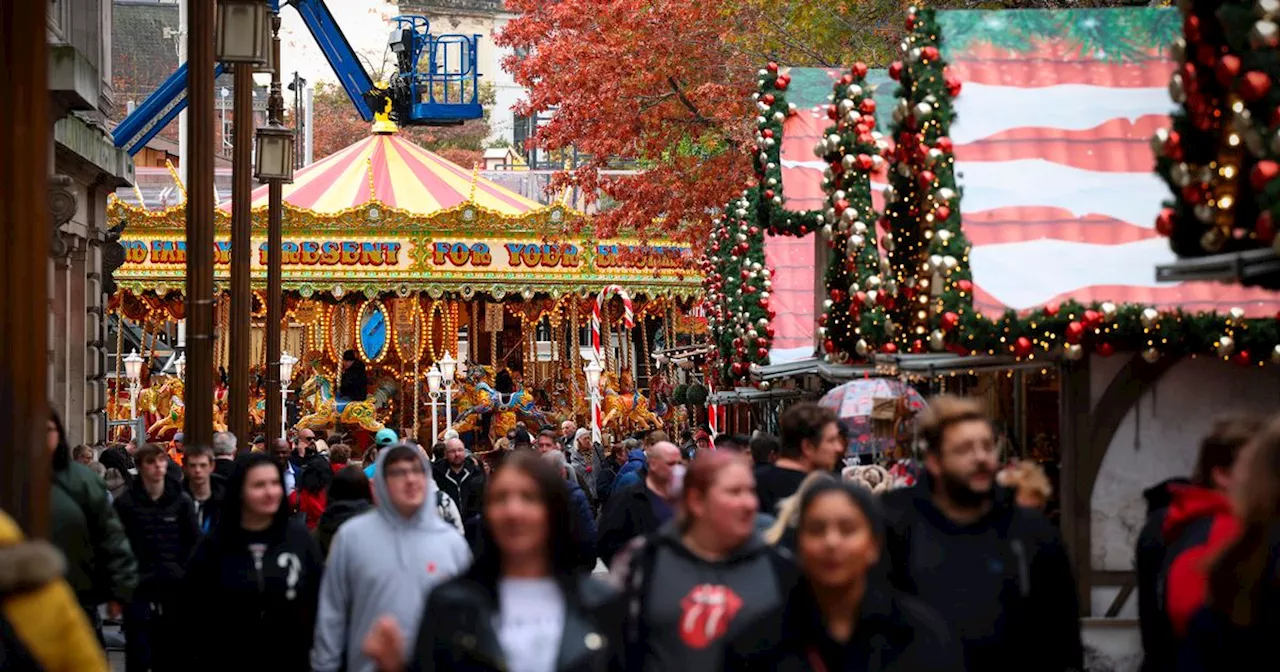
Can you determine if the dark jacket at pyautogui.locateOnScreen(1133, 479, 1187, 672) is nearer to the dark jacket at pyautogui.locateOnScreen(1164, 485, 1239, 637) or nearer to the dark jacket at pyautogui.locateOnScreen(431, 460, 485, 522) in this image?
the dark jacket at pyautogui.locateOnScreen(1164, 485, 1239, 637)

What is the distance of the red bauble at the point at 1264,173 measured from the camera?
8.32m

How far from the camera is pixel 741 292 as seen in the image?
2372 cm

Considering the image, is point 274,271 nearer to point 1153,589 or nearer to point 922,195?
point 922,195

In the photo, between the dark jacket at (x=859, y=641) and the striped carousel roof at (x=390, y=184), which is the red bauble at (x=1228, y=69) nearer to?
the dark jacket at (x=859, y=641)

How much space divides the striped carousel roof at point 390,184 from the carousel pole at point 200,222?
24841mm

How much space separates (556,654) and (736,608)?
54cm

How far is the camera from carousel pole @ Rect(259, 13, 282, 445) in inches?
833

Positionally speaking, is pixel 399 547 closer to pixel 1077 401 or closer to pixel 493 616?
pixel 493 616

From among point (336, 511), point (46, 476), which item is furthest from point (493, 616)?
point (336, 511)

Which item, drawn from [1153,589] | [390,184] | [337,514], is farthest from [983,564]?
[390,184]

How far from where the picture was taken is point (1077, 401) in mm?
12883

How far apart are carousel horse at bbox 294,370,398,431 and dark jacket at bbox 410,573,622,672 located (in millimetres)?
30045

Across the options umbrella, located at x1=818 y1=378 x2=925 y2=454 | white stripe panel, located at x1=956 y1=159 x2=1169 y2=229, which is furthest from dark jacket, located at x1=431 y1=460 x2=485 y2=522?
white stripe panel, located at x1=956 y1=159 x2=1169 y2=229

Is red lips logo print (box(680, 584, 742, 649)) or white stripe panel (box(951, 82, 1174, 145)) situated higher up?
white stripe panel (box(951, 82, 1174, 145))
